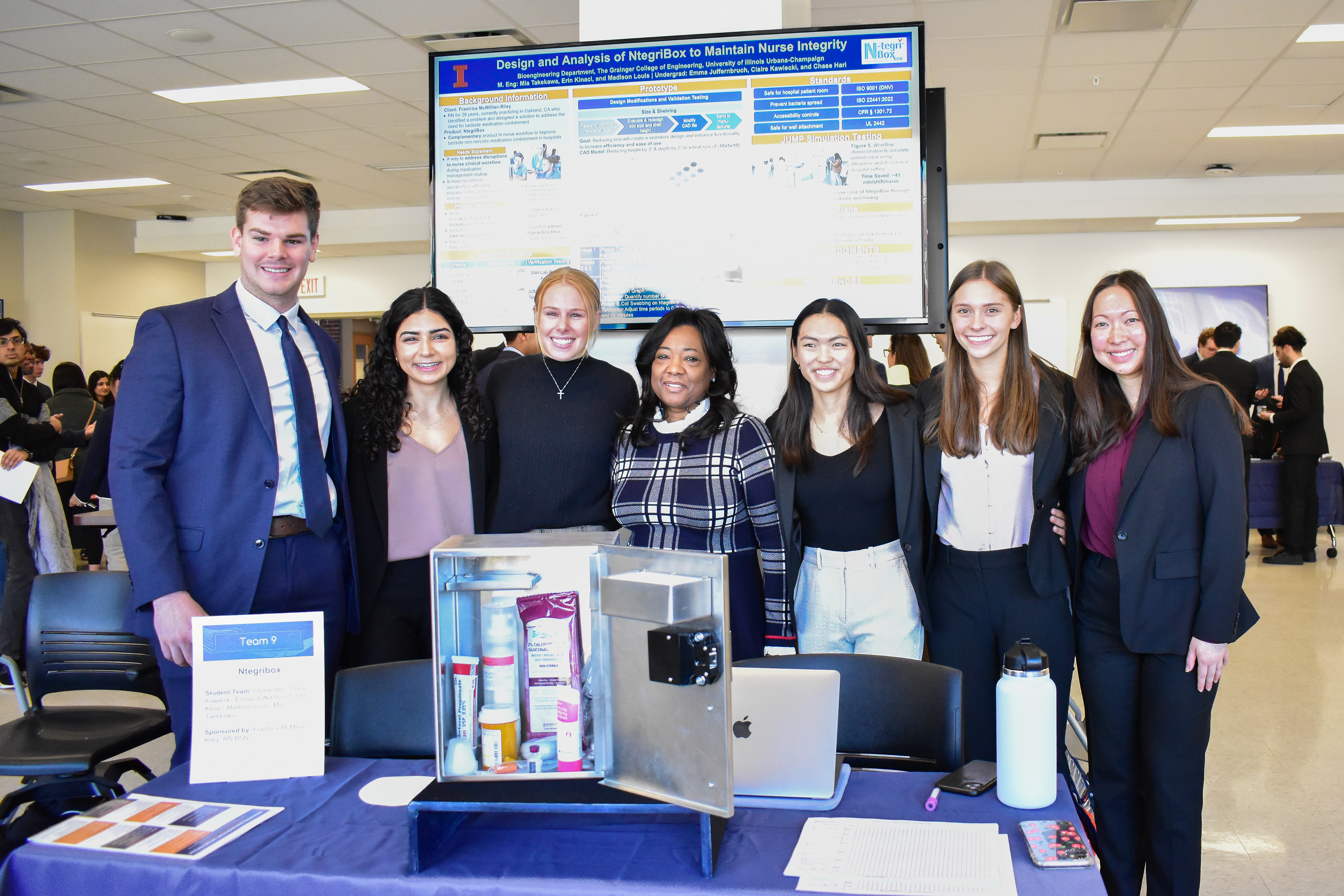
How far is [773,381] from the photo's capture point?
9.59ft

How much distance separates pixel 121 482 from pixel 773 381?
5.83ft

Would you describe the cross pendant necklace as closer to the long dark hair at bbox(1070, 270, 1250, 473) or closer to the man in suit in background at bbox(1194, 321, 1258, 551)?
the long dark hair at bbox(1070, 270, 1250, 473)

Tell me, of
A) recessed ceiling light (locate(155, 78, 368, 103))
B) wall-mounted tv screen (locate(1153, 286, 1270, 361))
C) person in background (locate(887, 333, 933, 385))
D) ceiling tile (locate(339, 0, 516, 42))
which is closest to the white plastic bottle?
person in background (locate(887, 333, 933, 385))

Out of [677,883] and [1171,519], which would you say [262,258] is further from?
[1171,519]

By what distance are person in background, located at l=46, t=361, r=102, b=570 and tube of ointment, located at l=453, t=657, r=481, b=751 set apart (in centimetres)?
598

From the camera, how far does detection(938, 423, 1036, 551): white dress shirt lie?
88.5 inches

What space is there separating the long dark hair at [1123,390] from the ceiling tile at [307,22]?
407 centimetres

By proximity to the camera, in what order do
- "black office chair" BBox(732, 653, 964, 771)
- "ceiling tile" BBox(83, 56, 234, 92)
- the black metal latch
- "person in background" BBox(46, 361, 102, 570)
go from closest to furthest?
the black metal latch
"black office chair" BBox(732, 653, 964, 771)
"ceiling tile" BBox(83, 56, 234, 92)
"person in background" BBox(46, 361, 102, 570)

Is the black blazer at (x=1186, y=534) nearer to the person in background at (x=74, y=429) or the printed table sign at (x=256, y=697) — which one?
the printed table sign at (x=256, y=697)

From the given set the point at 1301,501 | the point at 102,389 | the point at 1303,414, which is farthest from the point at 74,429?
the point at 1301,501

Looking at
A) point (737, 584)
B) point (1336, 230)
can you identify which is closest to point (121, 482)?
point (737, 584)

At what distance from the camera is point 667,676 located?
1138 mm

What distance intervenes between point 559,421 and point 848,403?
0.76m

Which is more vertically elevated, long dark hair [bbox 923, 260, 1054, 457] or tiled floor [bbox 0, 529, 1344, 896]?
long dark hair [bbox 923, 260, 1054, 457]
